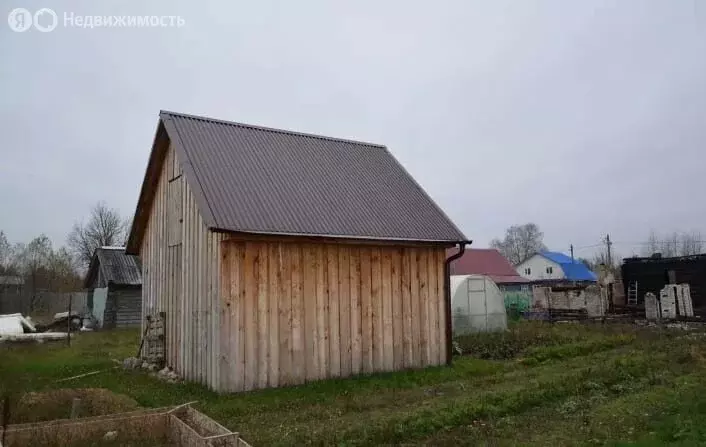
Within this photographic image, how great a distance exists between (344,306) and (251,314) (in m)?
2.28

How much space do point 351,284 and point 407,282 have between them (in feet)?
5.52

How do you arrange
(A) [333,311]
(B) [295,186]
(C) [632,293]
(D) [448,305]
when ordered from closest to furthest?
1. (A) [333,311]
2. (B) [295,186]
3. (D) [448,305]
4. (C) [632,293]

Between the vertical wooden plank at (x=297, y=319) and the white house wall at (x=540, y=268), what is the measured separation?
6121 centimetres

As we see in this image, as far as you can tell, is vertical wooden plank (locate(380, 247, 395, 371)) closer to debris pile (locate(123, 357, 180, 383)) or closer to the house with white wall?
debris pile (locate(123, 357, 180, 383))

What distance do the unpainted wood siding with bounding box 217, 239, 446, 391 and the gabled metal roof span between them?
20.4 inches

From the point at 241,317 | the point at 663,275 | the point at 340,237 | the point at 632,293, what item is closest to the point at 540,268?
the point at 632,293

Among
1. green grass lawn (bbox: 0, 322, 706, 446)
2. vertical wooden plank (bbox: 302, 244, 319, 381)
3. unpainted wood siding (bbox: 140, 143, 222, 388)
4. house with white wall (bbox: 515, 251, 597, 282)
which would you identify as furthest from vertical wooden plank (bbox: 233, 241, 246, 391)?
house with white wall (bbox: 515, 251, 597, 282)

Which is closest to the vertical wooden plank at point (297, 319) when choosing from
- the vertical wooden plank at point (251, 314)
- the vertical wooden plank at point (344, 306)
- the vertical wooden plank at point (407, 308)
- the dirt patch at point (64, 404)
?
the vertical wooden plank at point (251, 314)

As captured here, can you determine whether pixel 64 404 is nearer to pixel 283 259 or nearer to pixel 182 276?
pixel 182 276

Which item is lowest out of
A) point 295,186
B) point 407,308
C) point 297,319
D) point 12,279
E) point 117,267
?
point 297,319

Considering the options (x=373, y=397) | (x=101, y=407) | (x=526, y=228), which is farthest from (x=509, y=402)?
(x=526, y=228)

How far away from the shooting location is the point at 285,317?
1145 centimetres

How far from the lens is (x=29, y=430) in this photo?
7160 mm

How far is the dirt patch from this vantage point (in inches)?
336
